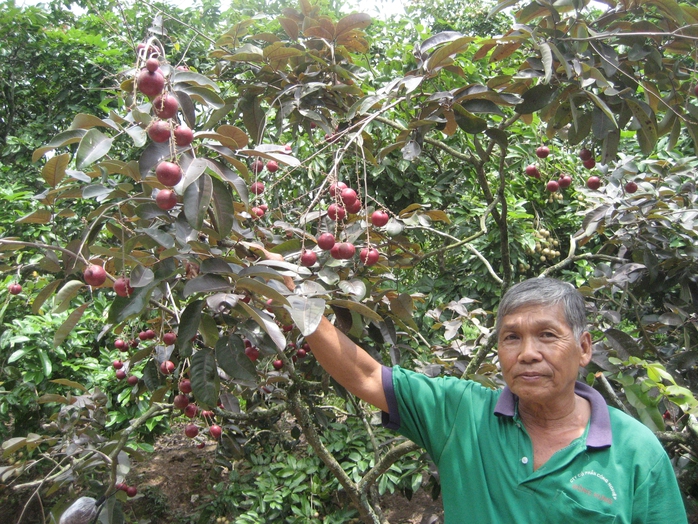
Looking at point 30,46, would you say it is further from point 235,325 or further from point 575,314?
point 575,314

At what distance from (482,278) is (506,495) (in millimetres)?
2580

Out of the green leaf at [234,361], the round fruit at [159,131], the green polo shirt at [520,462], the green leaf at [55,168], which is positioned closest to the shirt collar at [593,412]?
the green polo shirt at [520,462]

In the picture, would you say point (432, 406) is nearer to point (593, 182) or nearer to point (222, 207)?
point (222, 207)

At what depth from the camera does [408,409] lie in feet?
4.14

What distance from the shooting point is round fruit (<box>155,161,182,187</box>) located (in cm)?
106

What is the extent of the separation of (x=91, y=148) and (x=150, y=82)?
0.17 m

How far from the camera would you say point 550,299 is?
117cm

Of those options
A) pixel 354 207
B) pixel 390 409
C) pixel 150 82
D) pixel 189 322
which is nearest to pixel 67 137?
pixel 150 82

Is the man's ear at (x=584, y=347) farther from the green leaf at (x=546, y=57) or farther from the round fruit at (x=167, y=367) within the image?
the round fruit at (x=167, y=367)

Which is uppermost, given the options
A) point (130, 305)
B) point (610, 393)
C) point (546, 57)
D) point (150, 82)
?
point (546, 57)

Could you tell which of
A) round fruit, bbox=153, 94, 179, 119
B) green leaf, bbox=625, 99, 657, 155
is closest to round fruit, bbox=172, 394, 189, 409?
round fruit, bbox=153, 94, 179, 119

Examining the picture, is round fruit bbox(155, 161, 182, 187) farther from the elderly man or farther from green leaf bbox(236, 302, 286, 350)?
the elderly man

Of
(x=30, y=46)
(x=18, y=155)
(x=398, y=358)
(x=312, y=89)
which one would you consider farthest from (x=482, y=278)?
(x=30, y=46)

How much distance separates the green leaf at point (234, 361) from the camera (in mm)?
1271
